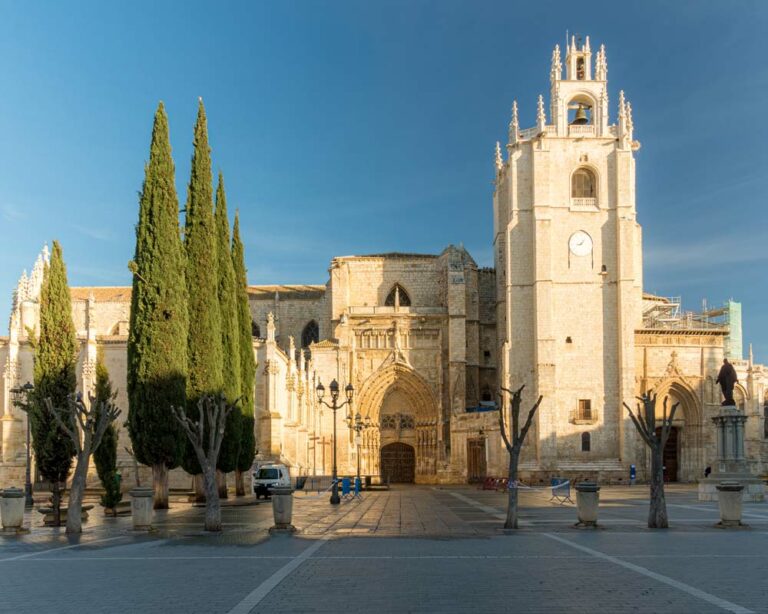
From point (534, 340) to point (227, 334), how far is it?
80.7ft

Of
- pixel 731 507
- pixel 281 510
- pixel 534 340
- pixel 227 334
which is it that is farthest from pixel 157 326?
pixel 534 340

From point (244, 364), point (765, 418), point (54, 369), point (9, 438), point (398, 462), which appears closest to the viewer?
point (54, 369)

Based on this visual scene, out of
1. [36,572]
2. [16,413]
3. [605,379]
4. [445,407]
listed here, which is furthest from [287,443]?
[36,572]

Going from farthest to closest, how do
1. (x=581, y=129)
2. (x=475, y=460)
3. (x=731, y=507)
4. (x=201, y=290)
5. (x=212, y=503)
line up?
1. (x=581, y=129)
2. (x=475, y=460)
3. (x=201, y=290)
4. (x=731, y=507)
5. (x=212, y=503)

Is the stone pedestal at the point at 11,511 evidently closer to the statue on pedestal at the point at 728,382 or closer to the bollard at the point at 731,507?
the bollard at the point at 731,507

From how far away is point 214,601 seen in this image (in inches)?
372

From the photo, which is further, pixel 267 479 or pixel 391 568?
pixel 267 479

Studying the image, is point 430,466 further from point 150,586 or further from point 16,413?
point 150,586

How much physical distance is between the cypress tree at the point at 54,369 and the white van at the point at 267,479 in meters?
10.9

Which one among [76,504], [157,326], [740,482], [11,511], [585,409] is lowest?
[740,482]

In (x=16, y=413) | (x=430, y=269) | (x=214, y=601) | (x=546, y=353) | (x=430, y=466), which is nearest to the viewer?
(x=214, y=601)

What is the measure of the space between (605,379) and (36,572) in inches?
1687

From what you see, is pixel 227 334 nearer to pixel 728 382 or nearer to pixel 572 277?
pixel 728 382

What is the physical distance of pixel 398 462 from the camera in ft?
190
